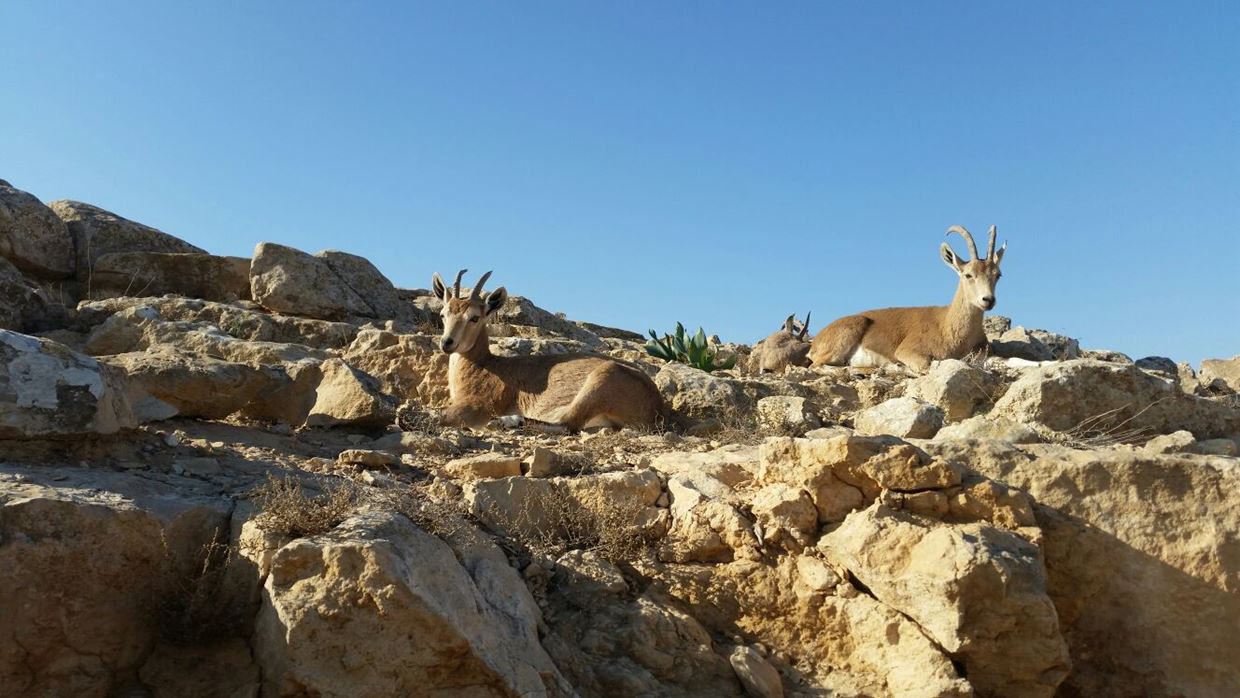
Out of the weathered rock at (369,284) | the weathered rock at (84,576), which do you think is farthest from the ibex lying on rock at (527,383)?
the weathered rock at (84,576)

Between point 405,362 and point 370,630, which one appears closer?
point 370,630

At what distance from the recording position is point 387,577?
4.16 m

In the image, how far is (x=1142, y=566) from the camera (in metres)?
5.67

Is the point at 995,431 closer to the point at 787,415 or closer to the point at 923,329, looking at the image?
the point at 787,415

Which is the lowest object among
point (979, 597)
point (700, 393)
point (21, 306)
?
point (979, 597)

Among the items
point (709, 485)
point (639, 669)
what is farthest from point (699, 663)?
point (709, 485)

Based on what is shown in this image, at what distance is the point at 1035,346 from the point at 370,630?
1367 centimetres

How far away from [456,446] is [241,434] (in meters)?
1.55

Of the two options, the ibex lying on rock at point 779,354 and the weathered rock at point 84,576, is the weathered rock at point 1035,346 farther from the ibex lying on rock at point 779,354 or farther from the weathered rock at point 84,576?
the weathered rock at point 84,576

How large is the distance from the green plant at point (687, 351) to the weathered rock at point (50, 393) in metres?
8.95

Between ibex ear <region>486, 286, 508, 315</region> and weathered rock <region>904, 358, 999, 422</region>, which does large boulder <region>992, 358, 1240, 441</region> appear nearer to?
weathered rock <region>904, 358, 999, 422</region>

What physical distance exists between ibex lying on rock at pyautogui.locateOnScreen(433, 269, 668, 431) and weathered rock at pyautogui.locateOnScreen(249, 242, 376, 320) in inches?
121

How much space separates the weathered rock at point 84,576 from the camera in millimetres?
4004

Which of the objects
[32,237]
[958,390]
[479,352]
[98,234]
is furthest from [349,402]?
[98,234]
